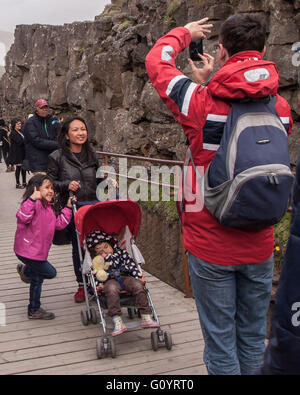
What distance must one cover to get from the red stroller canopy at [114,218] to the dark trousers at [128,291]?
625 millimetres

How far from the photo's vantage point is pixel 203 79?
265 cm

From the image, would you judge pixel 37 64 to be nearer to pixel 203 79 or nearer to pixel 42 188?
pixel 42 188

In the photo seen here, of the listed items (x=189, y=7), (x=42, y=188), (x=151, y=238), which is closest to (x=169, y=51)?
(x=42, y=188)

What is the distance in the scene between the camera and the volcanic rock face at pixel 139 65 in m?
8.90

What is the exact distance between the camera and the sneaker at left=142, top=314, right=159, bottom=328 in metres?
4.37

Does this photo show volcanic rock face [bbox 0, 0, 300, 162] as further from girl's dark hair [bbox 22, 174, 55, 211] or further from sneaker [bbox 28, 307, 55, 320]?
sneaker [bbox 28, 307, 55, 320]

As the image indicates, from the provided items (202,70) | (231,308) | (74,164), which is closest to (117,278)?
(74,164)

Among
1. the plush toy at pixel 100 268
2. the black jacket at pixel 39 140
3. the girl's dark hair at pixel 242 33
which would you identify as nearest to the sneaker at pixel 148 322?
the plush toy at pixel 100 268

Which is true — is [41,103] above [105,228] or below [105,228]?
above

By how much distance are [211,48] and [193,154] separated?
28.2ft

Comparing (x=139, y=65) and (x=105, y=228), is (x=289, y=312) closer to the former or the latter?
(x=105, y=228)

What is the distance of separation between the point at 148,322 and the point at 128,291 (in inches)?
14.6

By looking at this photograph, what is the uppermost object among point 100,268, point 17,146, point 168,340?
point 17,146

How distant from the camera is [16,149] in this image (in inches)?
550
